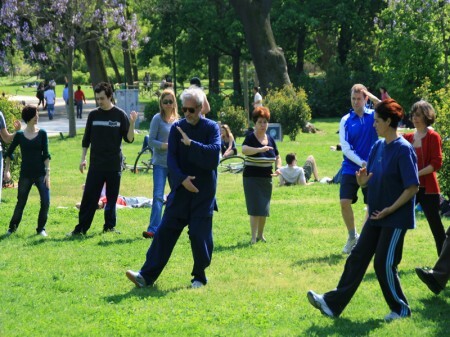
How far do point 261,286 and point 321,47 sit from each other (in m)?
51.5

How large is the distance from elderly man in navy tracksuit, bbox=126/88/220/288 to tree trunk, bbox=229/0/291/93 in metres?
28.0

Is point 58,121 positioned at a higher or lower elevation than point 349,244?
lower

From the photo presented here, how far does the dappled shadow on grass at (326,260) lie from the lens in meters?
10.4

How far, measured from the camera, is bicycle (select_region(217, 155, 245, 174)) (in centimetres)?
2262

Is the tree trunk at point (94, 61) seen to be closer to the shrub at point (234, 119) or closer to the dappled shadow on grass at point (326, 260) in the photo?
the shrub at point (234, 119)

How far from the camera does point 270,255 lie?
10867mm

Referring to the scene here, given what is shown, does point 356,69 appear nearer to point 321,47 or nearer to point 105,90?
point 321,47

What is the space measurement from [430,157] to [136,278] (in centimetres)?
320

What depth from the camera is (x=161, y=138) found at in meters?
12.0

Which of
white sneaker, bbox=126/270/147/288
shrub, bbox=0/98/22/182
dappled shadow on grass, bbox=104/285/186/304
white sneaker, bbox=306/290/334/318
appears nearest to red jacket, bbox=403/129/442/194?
white sneaker, bbox=306/290/334/318

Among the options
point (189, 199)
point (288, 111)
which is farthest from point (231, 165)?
point (189, 199)

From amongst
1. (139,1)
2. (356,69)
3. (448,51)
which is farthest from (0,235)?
(356,69)

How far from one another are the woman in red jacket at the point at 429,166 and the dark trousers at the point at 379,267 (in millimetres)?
1924

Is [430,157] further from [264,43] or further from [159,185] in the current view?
[264,43]
